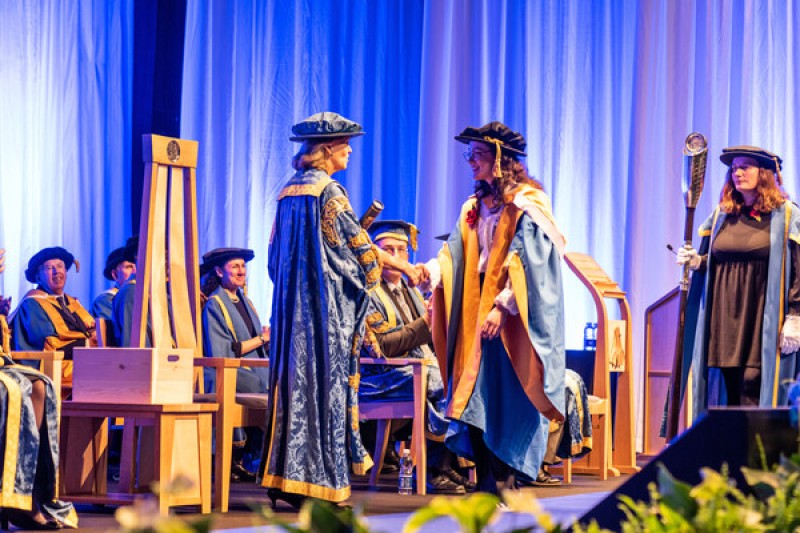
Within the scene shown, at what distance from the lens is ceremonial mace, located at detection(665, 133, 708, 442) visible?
5062mm

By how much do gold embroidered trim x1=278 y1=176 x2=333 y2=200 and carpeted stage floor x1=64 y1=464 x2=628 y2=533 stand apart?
1100 millimetres

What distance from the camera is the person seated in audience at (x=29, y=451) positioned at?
3.75 metres

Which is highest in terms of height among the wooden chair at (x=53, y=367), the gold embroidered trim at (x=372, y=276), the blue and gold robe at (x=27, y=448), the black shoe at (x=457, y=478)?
the gold embroidered trim at (x=372, y=276)

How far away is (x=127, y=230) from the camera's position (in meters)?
7.83

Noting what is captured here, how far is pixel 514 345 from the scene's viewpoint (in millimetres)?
4422

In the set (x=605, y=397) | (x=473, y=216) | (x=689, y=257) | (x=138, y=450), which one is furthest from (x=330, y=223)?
(x=605, y=397)

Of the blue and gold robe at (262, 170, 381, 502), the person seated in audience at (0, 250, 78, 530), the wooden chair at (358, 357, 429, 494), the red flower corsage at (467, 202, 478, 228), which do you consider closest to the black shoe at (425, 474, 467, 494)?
the wooden chair at (358, 357, 429, 494)

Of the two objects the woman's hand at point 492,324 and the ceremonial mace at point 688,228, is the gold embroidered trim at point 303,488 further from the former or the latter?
the ceremonial mace at point 688,228

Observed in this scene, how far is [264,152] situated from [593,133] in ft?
7.30

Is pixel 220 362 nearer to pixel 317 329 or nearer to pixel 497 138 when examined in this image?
pixel 317 329

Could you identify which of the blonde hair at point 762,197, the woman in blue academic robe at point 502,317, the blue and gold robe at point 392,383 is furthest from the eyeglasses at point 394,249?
the blonde hair at point 762,197

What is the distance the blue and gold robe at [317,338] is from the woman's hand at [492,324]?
0.43 metres

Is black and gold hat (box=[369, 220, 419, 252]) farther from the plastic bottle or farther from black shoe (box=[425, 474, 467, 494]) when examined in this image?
the plastic bottle

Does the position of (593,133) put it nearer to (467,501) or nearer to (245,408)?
(245,408)
